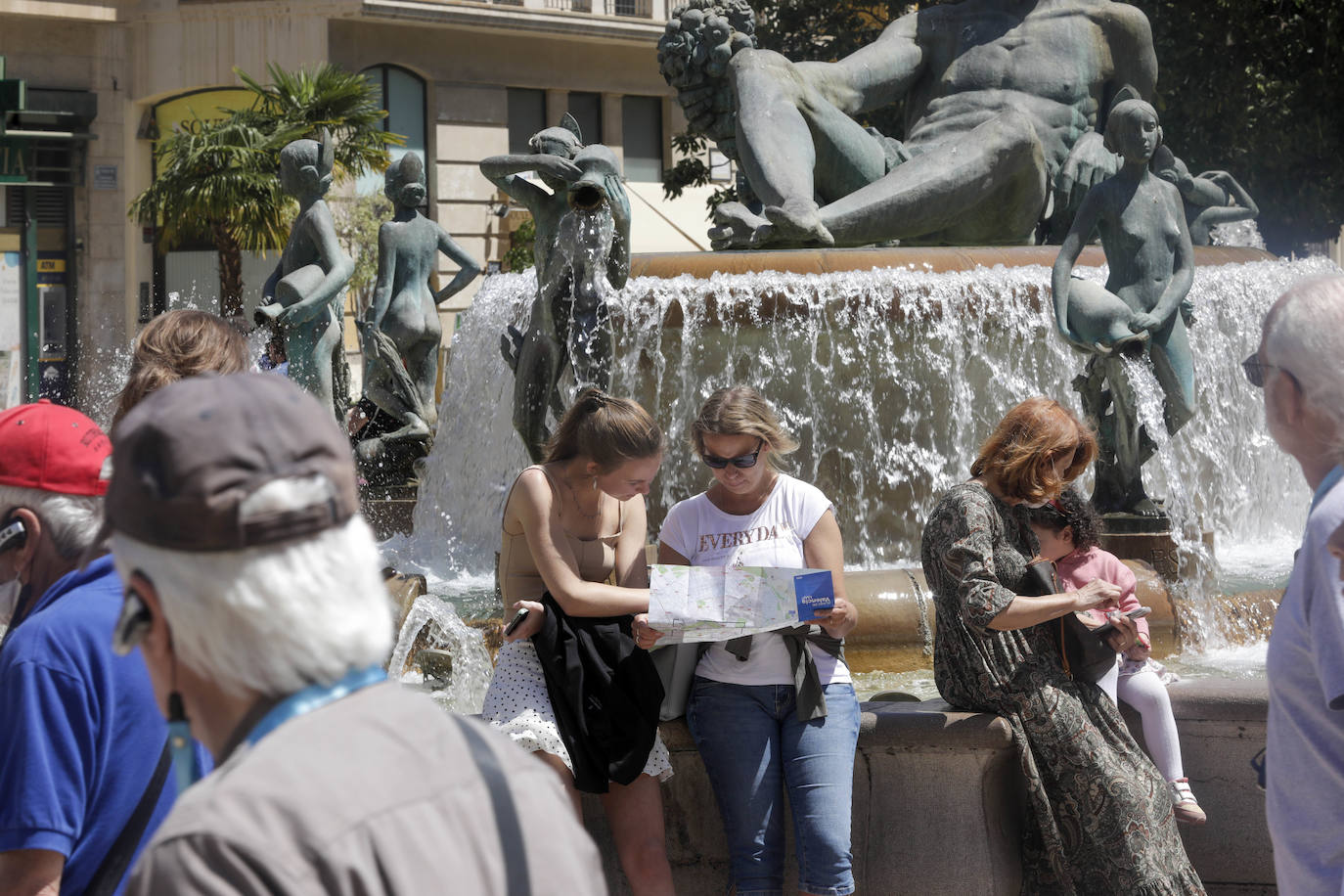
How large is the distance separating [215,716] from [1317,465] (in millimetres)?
1551

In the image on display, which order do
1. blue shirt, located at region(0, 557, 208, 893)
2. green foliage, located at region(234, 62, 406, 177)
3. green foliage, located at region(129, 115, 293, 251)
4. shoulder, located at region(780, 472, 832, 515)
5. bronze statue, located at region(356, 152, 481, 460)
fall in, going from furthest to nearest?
green foliage, located at region(234, 62, 406, 177) → green foliage, located at region(129, 115, 293, 251) → bronze statue, located at region(356, 152, 481, 460) → shoulder, located at region(780, 472, 832, 515) → blue shirt, located at region(0, 557, 208, 893)

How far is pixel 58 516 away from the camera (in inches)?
88.6

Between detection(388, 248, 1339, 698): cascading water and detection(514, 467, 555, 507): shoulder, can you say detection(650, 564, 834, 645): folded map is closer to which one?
detection(514, 467, 555, 507): shoulder

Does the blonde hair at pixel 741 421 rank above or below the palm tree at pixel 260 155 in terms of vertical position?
below

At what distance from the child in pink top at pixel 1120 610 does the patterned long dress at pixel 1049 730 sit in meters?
0.07

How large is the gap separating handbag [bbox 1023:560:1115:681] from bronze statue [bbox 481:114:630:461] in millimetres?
3194

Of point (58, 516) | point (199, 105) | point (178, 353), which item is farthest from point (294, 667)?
point (199, 105)

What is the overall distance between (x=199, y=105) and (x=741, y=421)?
2734cm

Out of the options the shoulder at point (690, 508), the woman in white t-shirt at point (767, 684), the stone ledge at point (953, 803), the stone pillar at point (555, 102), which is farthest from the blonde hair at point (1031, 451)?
the stone pillar at point (555, 102)

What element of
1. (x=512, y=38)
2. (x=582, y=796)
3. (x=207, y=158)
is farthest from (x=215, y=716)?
(x=512, y=38)

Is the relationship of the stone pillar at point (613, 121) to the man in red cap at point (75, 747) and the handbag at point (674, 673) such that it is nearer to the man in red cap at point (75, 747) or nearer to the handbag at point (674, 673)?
the handbag at point (674, 673)

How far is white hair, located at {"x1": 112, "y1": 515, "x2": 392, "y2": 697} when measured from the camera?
1.35 m

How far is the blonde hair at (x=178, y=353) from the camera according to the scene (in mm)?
2920

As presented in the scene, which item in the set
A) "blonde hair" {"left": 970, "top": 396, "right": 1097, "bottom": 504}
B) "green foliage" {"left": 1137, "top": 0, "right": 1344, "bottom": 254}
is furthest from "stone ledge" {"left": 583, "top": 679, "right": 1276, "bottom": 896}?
"green foliage" {"left": 1137, "top": 0, "right": 1344, "bottom": 254}
